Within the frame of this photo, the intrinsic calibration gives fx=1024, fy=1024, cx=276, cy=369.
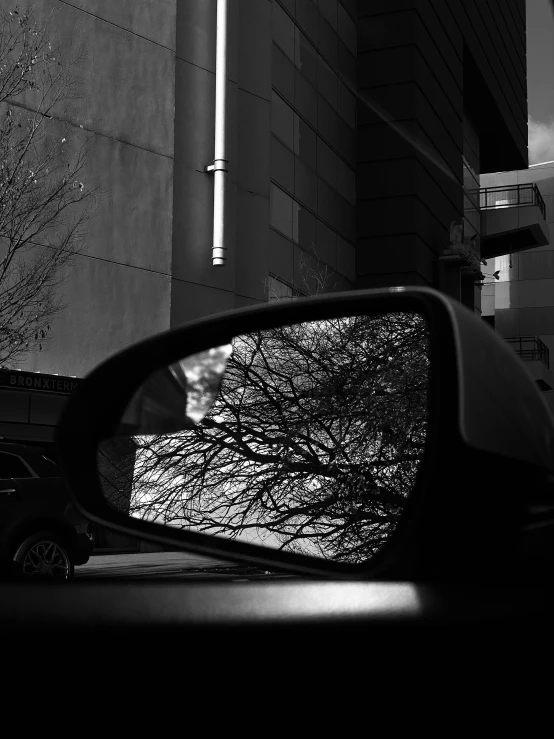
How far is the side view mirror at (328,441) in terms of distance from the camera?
3.28 feet

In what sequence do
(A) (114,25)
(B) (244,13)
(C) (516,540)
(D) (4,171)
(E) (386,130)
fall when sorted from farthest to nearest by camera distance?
(E) (386,130)
(B) (244,13)
(A) (114,25)
(D) (4,171)
(C) (516,540)

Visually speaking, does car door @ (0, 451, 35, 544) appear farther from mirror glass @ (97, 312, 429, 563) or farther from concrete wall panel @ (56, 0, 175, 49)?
concrete wall panel @ (56, 0, 175, 49)

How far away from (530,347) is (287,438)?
175ft

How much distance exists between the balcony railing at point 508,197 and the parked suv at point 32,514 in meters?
43.4

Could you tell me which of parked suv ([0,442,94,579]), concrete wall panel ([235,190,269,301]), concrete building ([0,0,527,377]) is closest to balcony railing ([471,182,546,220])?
concrete building ([0,0,527,377])

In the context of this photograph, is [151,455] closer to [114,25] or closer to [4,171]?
[4,171]

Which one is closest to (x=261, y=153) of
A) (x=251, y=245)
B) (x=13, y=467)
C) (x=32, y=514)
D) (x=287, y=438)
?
(x=251, y=245)

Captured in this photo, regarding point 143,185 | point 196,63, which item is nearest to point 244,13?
point 196,63

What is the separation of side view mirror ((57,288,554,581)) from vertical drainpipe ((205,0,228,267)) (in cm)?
2128

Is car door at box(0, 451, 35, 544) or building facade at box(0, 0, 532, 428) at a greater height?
building facade at box(0, 0, 532, 428)

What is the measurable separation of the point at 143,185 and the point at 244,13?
672cm

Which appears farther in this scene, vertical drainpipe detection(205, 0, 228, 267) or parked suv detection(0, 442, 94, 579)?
vertical drainpipe detection(205, 0, 228, 267)

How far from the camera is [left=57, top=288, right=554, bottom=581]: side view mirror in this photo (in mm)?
1001

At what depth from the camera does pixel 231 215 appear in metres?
23.7
